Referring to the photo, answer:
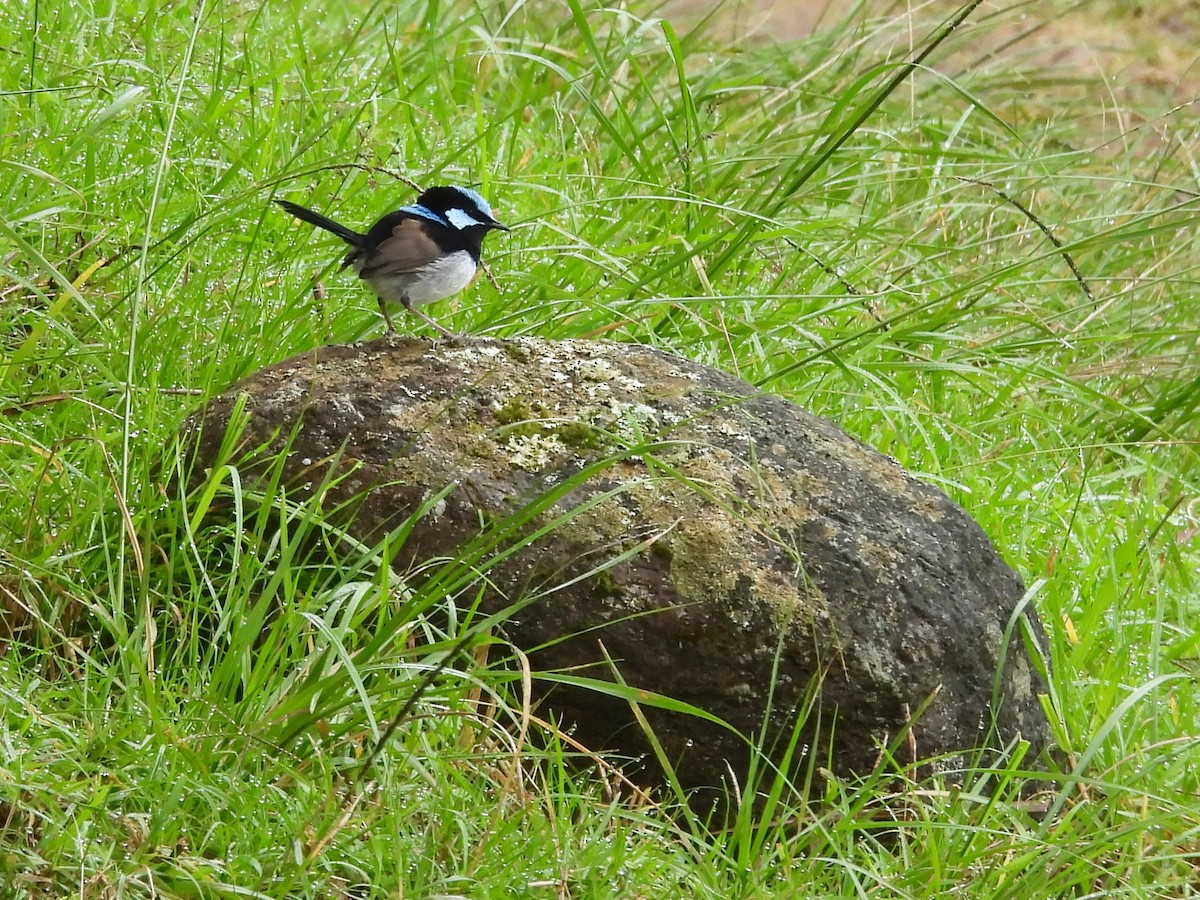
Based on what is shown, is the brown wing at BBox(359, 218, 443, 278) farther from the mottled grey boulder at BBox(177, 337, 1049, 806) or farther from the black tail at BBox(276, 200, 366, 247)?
the mottled grey boulder at BBox(177, 337, 1049, 806)

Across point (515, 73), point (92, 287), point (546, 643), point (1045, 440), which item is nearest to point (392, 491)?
point (546, 643)

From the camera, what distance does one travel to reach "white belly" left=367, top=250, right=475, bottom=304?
3281 millimetres

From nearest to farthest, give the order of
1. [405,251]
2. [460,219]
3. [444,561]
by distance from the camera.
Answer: [444,561]
[405,251]
[460,219]

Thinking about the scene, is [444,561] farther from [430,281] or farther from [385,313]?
[385,313]

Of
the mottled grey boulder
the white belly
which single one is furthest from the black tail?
the mottled grey boulder

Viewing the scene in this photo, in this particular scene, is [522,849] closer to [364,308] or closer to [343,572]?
[343,572]

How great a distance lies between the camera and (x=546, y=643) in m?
2.56

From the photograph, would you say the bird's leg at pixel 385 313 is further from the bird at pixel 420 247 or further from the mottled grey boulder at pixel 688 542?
the mottled grey boulder at pixel 688 542

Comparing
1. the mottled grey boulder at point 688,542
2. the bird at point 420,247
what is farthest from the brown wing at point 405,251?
the mottled grey boulder at point 688,542

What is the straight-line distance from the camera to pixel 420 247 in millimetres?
3252

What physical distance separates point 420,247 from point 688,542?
1.01 meters

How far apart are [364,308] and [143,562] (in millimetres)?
1421

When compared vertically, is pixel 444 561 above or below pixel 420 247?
below

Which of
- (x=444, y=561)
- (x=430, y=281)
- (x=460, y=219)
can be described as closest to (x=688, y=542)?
(x=444, y=561)
